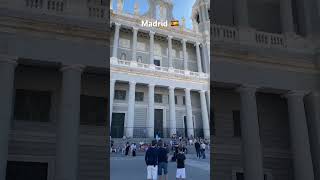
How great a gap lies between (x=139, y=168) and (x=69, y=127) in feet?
6.88

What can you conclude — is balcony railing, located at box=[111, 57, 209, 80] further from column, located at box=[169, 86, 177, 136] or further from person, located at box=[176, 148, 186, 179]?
person, located at box=[176, 148, 186, 179]

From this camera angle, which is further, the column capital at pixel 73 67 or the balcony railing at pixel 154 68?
the balcony railing at pixel 154 68

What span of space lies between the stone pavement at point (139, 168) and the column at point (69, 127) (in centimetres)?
104

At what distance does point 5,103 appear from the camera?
894 cm

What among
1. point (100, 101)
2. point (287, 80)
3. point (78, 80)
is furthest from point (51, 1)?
point (287, 80)

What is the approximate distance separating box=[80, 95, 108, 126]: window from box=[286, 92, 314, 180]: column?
546 centimetres

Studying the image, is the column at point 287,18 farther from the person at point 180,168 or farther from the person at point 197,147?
the person at point 180,168

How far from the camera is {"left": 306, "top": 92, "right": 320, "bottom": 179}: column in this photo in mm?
11284

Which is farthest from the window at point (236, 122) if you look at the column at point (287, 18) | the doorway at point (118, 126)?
the doorway at point (118, 126)

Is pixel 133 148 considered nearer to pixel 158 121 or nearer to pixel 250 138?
pixel 158 121

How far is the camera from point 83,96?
1106 cm

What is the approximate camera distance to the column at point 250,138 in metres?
10.5

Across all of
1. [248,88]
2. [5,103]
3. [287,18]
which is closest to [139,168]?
[5,103]

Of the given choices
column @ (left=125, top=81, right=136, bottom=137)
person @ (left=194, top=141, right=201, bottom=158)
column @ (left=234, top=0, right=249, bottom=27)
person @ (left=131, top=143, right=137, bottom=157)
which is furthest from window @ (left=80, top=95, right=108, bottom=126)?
column @ (left=234, top=0, right=249, bottom=27)
